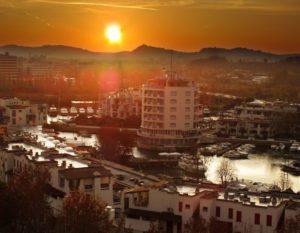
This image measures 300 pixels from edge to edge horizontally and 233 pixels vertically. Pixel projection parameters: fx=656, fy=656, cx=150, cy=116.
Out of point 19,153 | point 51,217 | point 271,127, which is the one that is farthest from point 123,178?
point 271,127

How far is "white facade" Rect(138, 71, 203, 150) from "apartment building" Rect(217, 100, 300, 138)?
3.41ft

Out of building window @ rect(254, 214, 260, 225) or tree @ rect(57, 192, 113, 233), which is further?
building window @ rect(254, 214, 260, 225)

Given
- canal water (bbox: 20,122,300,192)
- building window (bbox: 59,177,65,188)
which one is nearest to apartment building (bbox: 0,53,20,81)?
canal water (bbox: 20,122,300,192)

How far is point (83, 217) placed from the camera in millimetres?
3320

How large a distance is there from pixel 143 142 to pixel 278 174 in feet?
8.44

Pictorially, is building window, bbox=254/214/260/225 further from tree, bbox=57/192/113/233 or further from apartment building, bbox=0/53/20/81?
apartment building, bbox=0/53/20/81

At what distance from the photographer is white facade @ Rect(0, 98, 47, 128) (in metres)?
9.17

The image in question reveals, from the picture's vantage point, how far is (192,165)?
269 inches

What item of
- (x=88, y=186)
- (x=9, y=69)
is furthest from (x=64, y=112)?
(x=88, y=186)

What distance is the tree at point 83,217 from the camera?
3293 millimetres

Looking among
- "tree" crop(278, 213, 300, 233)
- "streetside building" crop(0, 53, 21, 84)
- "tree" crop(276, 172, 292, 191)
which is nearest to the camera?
"tree" crop(278, 213, 300, 233)

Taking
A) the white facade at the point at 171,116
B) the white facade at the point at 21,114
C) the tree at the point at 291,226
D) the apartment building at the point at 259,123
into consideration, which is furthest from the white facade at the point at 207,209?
the apartment building at the point at 259,123

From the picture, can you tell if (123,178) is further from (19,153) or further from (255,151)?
(255,151)

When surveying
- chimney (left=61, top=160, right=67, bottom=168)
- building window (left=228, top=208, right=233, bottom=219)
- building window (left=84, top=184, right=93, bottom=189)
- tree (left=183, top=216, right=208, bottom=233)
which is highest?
chimney (left=61, top=160, right=67, bottom=168)
